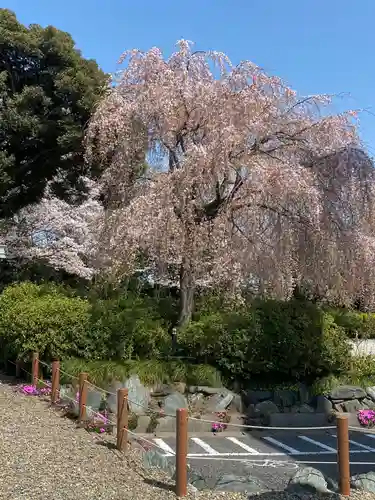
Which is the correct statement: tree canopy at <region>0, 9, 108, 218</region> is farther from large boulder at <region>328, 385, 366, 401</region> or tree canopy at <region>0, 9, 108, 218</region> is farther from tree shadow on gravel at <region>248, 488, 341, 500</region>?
tree shadow on gravel at <region>248, 488, 341, 500</region>

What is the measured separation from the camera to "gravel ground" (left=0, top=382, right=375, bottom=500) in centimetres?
505

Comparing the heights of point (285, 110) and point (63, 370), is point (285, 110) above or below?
above

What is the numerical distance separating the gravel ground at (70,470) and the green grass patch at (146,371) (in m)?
1.93

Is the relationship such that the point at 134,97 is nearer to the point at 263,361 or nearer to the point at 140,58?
the point at 140,58

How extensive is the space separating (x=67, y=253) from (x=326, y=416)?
1214 cm

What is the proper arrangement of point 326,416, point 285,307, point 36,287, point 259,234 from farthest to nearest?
point 36,287, point 259,234, point 285,307, point 326,416

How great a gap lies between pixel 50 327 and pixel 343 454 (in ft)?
22.9

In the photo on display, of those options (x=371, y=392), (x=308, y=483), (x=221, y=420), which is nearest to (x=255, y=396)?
(x=221, y=420)

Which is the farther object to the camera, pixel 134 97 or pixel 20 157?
pixel 20 157

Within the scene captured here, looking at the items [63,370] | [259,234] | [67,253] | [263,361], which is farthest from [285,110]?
[67,253]

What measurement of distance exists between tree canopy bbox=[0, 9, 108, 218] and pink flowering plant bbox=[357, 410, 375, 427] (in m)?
9.64

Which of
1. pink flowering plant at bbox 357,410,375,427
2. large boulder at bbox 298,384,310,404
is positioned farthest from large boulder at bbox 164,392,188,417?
pink flowering plant at bbox 357,410,375,427

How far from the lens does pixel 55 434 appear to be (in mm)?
7328

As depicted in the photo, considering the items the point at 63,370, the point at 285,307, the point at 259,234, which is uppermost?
the point at 259,234
